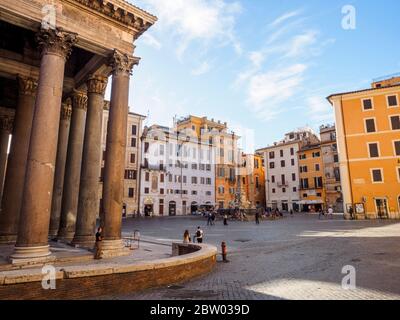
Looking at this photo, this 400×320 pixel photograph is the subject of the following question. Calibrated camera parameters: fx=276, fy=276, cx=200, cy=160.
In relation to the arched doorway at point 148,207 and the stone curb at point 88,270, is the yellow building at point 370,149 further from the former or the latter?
the stone curb at point 88,270

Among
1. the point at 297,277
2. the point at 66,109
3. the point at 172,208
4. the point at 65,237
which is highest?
the point at 66,109

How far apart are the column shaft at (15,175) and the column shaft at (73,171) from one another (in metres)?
1.68

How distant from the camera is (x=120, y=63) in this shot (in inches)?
389

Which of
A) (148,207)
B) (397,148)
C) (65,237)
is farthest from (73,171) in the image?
(148,207)

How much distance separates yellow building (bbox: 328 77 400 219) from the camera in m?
29.3

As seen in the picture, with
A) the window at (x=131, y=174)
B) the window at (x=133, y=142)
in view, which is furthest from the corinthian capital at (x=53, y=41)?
the window at (x=133, y=142)

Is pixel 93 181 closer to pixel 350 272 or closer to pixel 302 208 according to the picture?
pixel 350 272

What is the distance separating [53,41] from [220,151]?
4994 centimetres

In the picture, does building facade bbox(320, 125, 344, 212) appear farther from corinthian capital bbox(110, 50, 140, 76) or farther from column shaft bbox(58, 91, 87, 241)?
corinthian capital bbox(110, 50, 140, 76)

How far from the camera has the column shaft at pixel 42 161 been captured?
23.4 feet

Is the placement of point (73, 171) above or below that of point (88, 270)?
above

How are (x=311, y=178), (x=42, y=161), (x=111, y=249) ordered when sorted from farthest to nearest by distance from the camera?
(x=311, y=178) → (x=111, y=249) → (x=42, y=161)

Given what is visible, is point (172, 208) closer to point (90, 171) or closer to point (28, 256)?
point (90, 171)

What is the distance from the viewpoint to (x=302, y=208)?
5369cm
